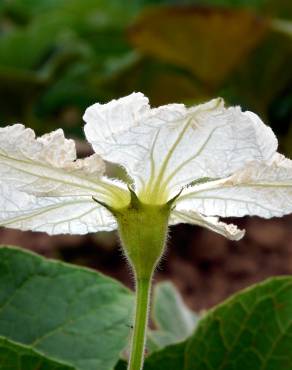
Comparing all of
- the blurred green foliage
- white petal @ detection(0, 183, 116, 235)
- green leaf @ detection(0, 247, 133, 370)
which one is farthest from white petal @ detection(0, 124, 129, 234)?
the blurred green foliage

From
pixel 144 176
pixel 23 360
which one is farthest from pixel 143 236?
pixel 23 360

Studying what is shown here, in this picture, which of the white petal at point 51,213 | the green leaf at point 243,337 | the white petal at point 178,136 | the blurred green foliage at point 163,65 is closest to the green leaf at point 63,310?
the green leaf at point 243,337

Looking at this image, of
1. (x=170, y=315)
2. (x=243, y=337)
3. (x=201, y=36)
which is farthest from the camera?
(x=201, y=36)

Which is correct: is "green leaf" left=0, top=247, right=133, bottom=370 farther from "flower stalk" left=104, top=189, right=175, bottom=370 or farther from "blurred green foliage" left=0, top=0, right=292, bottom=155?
"blurred green foliage" left=0, top=0, right=292, bottom=155

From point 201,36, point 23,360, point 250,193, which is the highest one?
point 201,36

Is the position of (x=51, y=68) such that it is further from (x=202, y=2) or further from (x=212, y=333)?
(x=212, y=333)

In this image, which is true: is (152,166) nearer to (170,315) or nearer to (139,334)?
(139,334)

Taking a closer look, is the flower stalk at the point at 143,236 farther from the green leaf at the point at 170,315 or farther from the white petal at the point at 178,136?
the green leaf at the point at 170,315
